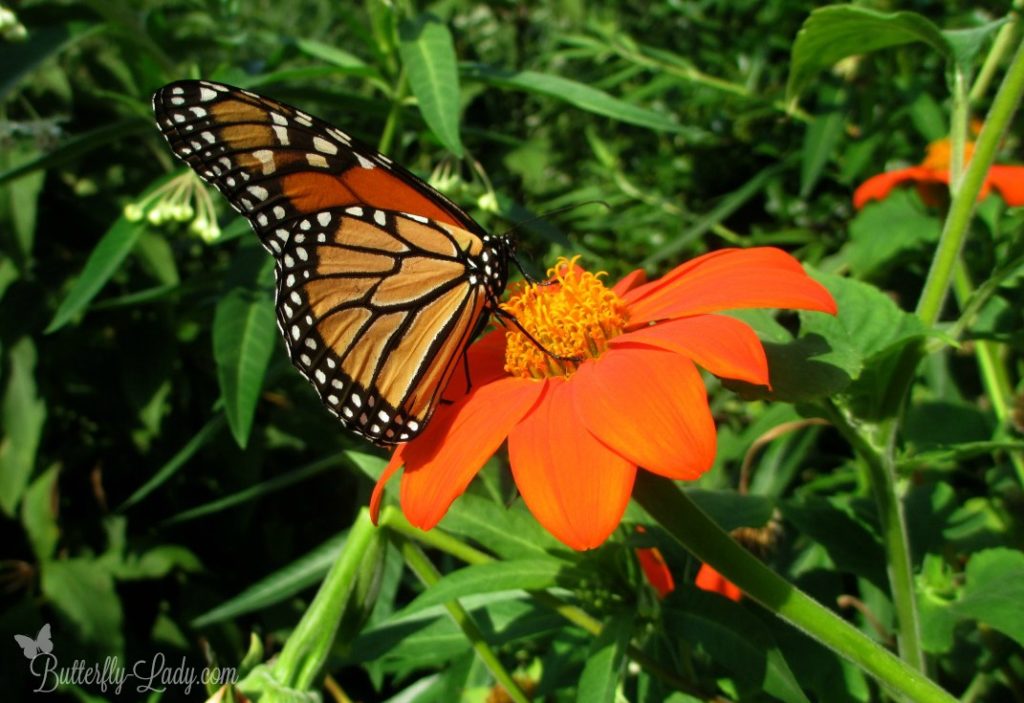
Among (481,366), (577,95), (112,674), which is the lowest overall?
(112,674)

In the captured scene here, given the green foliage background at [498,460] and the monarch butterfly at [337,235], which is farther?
the monarch butterfly at [337,235]

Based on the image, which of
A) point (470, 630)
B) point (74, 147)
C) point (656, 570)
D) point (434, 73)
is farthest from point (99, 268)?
point (656, 570)

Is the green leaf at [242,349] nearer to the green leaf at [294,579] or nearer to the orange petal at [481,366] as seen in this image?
the green leaf at [294,579]

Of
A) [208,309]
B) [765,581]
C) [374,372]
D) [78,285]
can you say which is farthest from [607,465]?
[208,309]

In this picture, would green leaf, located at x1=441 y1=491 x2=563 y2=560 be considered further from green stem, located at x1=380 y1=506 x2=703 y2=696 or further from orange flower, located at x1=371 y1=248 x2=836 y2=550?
orange flower, located at x1=371 y1=248 x2=836 y2=550

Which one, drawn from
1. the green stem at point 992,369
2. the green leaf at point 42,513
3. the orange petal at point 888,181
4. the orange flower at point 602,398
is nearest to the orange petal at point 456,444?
the orange flower at point 602,398

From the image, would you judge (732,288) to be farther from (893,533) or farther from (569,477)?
(893,533)

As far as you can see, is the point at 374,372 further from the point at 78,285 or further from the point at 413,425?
the point at 78,285
